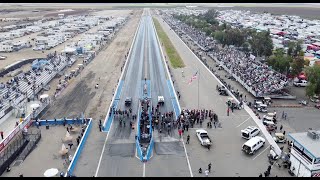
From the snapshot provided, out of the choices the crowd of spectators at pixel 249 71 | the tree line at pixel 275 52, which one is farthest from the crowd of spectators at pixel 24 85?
the tree line at pixel 275 52

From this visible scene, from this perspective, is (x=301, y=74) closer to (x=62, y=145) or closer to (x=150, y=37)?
(x=62, y=145)

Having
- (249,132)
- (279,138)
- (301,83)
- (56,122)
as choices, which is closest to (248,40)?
(301,83)

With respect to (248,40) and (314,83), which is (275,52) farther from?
(314,83)

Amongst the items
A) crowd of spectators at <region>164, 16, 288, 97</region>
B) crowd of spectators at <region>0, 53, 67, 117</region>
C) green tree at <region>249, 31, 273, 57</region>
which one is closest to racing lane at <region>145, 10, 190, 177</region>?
crowd of spectators at <region>164, 16, 288, 97</region>

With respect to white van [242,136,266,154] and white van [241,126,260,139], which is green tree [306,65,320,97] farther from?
white van [242,136,266,154]

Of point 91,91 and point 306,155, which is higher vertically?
point 306,155

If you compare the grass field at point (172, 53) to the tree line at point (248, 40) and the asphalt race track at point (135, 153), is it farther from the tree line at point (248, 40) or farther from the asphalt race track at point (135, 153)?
the asphalt race track at point (135, 153)
